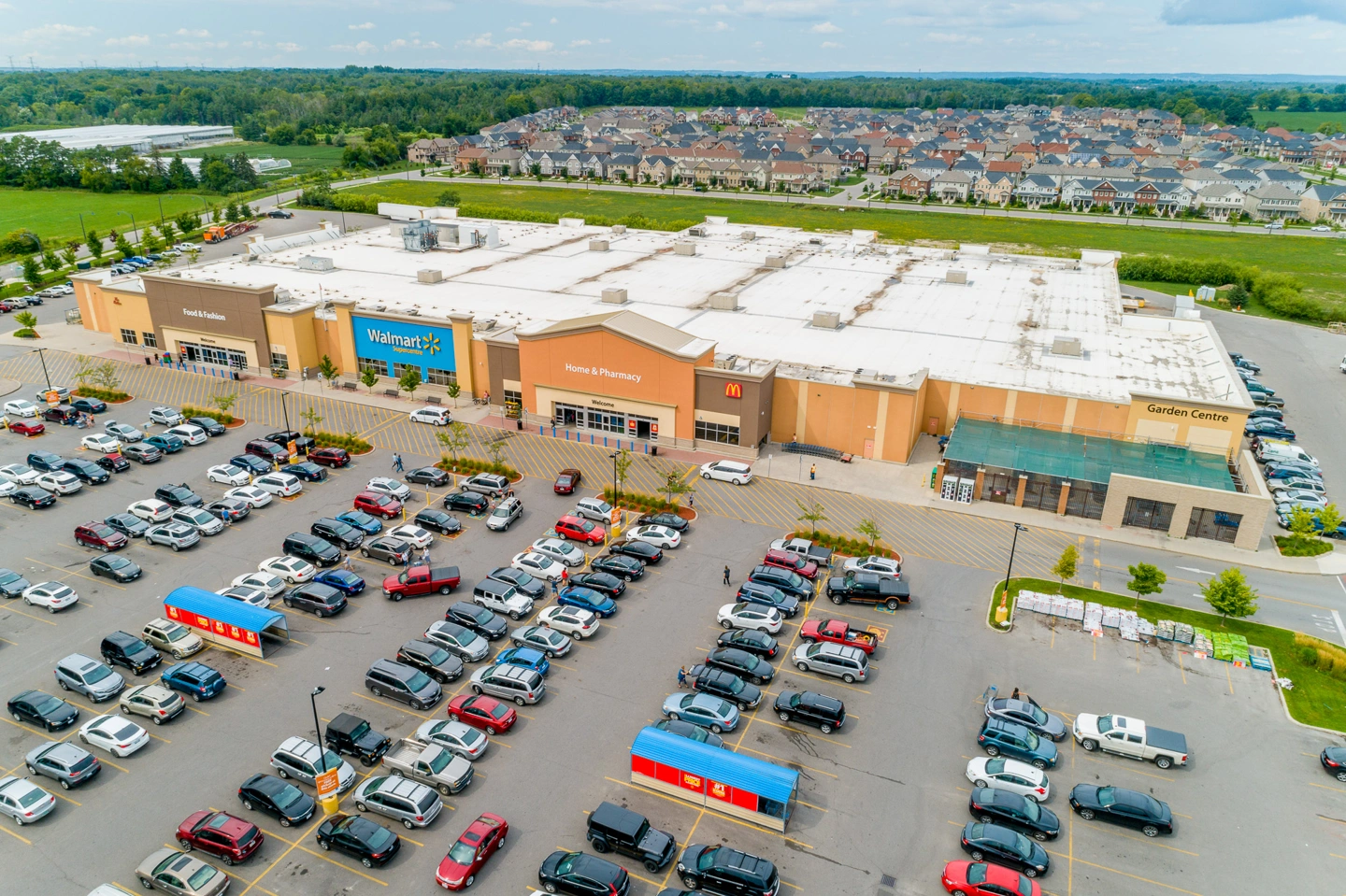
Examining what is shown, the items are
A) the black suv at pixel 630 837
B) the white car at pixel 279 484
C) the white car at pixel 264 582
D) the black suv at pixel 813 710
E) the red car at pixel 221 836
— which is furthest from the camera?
the white car at pixel 279 484

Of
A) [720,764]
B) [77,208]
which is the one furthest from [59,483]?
[77,208]

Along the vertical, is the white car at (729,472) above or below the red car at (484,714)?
above

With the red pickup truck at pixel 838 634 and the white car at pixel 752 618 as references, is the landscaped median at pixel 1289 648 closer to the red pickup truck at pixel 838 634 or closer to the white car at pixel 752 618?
the red pickup truck at pixel 838 634

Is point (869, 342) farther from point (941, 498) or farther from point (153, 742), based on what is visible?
point (153, 742)

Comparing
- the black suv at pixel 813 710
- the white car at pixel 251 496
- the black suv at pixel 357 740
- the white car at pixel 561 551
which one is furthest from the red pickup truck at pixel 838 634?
the white car at pixel 251 496

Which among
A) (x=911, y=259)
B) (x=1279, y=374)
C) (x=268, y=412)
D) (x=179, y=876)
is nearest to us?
(x=179, y=876)

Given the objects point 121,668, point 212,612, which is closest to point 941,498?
point 212,612
